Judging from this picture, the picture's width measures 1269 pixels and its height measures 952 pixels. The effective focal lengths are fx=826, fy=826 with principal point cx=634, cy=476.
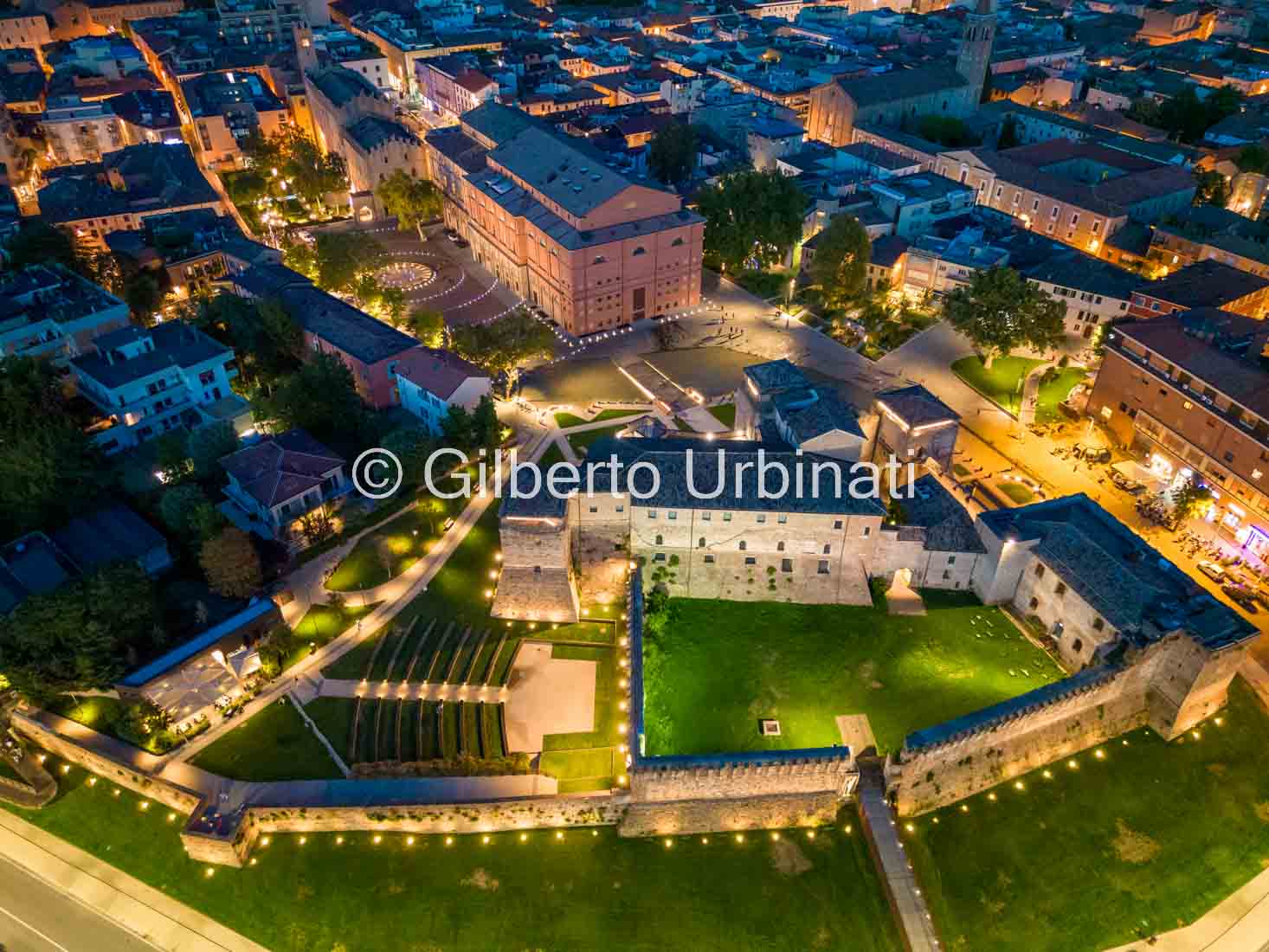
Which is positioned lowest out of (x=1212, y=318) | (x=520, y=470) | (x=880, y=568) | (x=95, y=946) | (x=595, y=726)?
(x=95, y=946)

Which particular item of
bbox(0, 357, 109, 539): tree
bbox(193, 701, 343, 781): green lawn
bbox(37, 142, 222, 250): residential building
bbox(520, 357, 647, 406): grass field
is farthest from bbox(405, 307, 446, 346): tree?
bbox(193, 701, 343, 781): green lawn

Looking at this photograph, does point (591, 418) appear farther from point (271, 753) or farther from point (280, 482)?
point (271, 753)

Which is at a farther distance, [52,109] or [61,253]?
[52,109]

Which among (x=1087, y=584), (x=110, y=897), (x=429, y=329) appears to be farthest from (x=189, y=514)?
(x=1087, y=584)

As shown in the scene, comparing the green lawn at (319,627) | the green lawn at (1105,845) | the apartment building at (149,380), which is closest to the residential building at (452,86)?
the apartment building at (149,380)

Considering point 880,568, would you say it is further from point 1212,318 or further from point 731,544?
point 1212,318

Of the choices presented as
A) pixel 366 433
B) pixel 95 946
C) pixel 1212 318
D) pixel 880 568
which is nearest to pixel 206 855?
pixel 95 946

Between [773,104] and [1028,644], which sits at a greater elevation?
[773,104]

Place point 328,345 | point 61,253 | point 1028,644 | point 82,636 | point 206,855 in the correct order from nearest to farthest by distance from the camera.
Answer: point 206,855, point 82,636, point 1028,644, point 328,345, point 61,253
